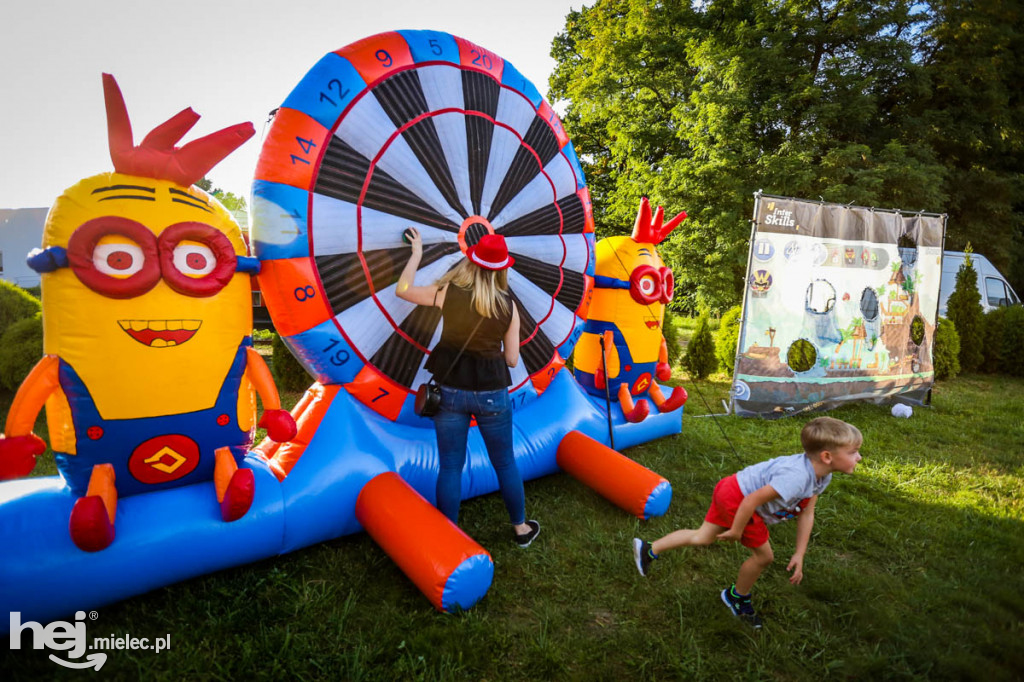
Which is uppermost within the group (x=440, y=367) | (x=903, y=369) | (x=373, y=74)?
(x=373, y=74)

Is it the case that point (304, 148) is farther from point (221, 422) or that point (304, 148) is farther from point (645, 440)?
point (645, 440)

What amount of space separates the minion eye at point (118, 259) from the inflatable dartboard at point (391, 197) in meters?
0.56

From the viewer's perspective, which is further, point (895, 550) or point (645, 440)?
point (645, 440)

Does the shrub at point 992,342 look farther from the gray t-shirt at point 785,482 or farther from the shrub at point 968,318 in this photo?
the gray t-shirt at point 785,482

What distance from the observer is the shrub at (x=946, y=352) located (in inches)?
333

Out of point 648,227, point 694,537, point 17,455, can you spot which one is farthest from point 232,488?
point 648,227

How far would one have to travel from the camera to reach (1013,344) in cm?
916

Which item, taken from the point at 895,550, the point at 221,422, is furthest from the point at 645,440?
the point at 221,422

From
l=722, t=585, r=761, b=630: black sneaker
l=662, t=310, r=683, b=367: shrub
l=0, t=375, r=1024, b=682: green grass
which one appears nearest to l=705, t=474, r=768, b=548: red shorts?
l=722, t=585, r=761, b=630: black sneaker

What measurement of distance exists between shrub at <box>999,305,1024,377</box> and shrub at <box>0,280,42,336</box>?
48.0ft

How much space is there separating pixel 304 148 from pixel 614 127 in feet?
44.7

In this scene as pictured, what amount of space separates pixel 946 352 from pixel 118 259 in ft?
35.5

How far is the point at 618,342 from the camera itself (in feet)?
14.4

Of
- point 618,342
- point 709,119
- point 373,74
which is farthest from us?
point 709,119
